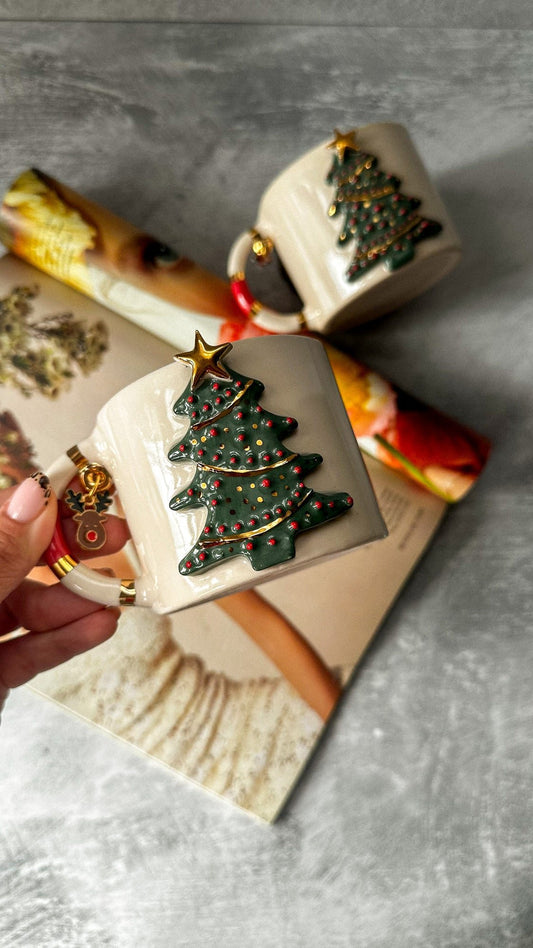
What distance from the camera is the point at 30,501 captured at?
0.41 m

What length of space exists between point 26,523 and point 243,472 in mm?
134

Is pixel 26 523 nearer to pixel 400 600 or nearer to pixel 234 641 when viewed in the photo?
pixel 234 641

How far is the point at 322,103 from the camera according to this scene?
2.25ft

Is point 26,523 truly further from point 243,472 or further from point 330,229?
point 330,229

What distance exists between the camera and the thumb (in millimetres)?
413

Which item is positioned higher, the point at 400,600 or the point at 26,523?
the point at 26,523

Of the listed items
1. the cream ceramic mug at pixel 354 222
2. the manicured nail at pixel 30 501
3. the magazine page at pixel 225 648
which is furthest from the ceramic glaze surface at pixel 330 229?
the manicured nail at pixel 30 501

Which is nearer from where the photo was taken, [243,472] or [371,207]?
[243,472]

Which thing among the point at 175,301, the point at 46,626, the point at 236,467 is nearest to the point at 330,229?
the point at 175,301

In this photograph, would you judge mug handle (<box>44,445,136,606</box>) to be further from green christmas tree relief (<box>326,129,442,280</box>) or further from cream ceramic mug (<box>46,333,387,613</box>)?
green christmas tree relief (<box>326,129,442,280</box>)

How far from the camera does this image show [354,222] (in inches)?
21.3

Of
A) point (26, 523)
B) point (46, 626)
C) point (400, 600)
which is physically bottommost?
point (400, 600)

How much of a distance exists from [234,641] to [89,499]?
21 centimetres

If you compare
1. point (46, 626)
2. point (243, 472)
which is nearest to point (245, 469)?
point (243, 472)
